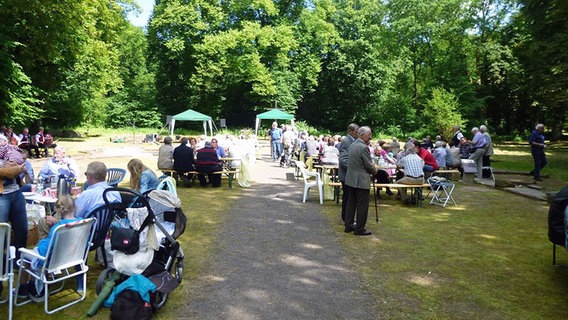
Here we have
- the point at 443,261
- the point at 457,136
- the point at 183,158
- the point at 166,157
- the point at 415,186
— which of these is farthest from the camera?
the point at 457,136

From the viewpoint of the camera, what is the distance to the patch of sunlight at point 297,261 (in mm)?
5219

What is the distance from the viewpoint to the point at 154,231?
409 centimetres

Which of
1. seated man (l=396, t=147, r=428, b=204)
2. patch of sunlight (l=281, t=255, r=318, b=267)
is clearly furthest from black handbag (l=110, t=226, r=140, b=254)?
seated man (l=396, t=147, r=428, b=204)

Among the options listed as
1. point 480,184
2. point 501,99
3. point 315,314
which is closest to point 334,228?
point 315,314

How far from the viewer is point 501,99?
3656cm

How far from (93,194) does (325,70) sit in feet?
135

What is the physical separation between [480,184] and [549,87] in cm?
722

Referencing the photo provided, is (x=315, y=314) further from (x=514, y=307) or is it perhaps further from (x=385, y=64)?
(x=385, y=64)

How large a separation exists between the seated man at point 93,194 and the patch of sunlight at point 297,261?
223cm

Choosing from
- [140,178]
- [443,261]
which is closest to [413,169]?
[443,261]

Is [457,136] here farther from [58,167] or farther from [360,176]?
[58,167]

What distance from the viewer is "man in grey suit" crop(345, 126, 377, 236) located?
652cm

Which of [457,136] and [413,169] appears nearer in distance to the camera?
[413,169]

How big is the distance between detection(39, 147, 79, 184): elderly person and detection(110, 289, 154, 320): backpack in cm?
425
